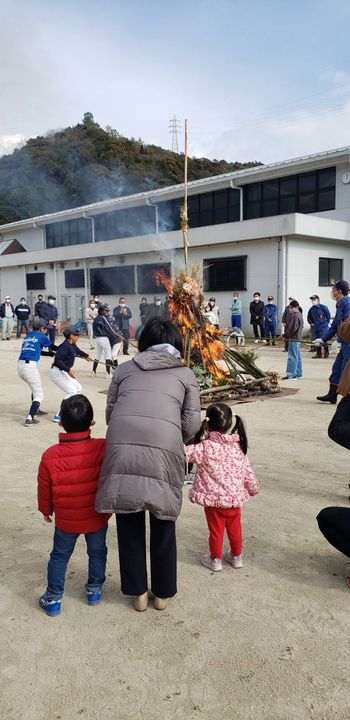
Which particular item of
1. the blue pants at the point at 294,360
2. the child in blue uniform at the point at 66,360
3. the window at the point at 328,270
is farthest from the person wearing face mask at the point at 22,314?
the child in blue uniform at the point at 66,360

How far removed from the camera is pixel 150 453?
2904 millimetres

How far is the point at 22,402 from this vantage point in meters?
9.66

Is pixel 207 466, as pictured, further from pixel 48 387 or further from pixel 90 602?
pixel 48 387

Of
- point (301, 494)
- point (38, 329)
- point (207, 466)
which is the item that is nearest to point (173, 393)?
point (207, 466)

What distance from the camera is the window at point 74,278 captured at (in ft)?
95.3

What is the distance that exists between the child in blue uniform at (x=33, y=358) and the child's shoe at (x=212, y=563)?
15.4 ft

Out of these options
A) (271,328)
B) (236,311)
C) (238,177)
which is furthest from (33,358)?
(238,177)

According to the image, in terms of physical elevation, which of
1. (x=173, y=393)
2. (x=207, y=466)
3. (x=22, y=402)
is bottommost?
(x=22, y=402)

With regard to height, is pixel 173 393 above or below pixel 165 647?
above

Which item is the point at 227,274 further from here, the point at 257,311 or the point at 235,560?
the point at 235,560

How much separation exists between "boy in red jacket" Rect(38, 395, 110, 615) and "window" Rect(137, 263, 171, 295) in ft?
71.5

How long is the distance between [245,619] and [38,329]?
5.67 m

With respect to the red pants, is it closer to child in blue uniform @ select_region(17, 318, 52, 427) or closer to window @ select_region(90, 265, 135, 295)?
child in blue uniform @ select_region(17, 318, 52, 427)

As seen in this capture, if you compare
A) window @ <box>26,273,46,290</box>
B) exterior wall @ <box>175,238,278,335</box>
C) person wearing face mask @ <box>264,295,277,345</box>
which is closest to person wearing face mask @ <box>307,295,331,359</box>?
person wearing face mask @ <box>264,295,277,345</box>
